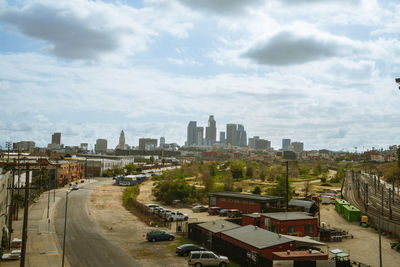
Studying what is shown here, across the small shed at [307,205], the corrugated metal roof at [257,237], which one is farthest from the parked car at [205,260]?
the small shed at [307,205]

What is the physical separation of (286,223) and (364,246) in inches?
381

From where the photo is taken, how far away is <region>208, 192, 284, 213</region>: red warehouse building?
5184cm

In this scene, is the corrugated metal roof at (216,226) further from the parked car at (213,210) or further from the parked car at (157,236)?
the parked car at (213,210)

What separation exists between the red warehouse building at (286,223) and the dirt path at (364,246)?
9.71 ft

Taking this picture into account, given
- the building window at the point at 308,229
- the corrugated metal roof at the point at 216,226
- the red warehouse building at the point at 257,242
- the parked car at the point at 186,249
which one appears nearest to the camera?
the red warehouse building at the point at 257,242

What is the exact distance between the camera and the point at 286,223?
3728 centimetres

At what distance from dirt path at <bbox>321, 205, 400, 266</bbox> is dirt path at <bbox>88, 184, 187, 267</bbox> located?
1873 centimetres

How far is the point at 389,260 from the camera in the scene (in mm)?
31641

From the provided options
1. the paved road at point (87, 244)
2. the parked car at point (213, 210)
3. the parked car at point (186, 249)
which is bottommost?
the parked car at point (213, 210)

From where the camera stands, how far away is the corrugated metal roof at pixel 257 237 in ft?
85.6

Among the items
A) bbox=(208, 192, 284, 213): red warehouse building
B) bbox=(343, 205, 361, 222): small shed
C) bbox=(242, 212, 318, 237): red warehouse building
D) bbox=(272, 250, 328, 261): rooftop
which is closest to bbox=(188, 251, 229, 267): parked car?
bbox=(272, 250, 328, 261): rooftop

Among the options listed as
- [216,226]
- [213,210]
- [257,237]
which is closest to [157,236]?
[216,226]

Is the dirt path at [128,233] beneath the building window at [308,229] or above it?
beneath

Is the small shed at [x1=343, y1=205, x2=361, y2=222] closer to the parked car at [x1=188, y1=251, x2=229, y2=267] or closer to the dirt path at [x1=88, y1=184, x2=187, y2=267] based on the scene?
the dirt path at [x1=88, y1=184, x2=187, y2=267]
